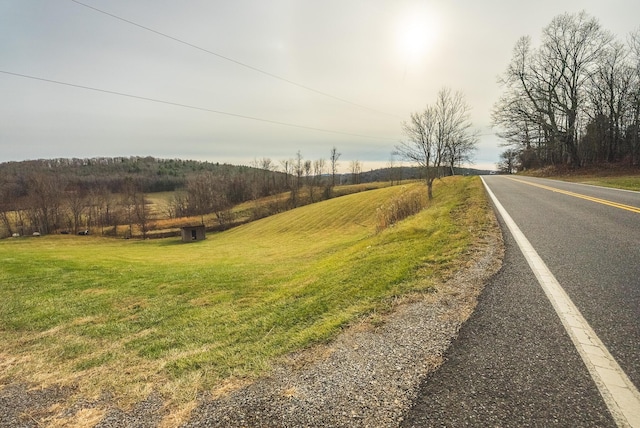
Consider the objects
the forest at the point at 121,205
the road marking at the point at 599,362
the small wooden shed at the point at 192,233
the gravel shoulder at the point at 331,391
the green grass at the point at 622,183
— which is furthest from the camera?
the forest at the point at 121,205

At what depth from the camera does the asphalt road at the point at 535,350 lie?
6.68 ft

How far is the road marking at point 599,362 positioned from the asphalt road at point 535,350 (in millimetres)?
48

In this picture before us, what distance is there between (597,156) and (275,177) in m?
87.5

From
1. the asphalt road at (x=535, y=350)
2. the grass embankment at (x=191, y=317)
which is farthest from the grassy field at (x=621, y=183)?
the asphalt road at (x=535, y=350)

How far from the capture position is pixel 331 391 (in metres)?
2.45

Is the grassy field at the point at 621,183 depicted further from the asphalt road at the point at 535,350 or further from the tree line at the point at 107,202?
the tree line at the point at 107,202

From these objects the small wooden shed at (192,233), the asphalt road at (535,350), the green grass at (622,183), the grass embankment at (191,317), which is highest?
the green grass at (622,183)

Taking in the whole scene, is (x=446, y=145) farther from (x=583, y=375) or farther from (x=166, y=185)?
(x=166, y=185)

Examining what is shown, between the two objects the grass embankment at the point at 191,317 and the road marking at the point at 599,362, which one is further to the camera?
the grass embankment at the point at 191,317

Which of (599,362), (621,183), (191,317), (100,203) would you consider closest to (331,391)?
(599,362)

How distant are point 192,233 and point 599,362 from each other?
51.8 meters

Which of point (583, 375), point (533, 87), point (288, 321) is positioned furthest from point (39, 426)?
point (533, 87)

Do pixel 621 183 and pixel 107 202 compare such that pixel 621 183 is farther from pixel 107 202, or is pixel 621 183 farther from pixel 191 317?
pixel 107 202

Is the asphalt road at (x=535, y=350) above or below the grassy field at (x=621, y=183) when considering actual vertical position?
below
